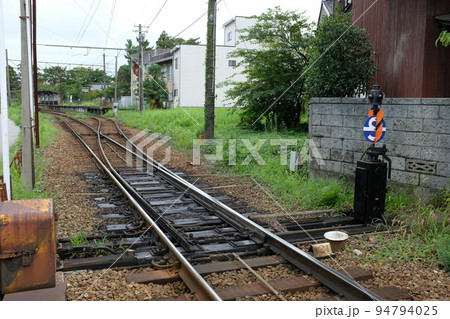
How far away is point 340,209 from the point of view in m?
7.16

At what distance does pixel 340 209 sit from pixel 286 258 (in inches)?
97.5

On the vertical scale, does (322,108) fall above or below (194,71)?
below

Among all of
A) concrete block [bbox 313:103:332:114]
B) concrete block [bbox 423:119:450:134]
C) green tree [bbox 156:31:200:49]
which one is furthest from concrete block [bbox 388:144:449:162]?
green tree [bbox 156:31:200:49]

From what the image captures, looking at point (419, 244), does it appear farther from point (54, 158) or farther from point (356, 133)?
point (54, 158)

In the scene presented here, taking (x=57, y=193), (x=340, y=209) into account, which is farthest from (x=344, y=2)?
(x=57, y=193)

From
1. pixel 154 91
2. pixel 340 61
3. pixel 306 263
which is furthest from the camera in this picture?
pixel 154 91

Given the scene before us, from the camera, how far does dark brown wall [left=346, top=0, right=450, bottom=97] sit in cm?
934

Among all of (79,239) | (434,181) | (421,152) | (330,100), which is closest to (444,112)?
(421,152)

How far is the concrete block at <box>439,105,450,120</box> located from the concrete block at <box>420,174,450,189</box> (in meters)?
0.91

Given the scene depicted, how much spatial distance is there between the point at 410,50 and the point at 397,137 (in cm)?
351

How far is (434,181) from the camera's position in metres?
6.59

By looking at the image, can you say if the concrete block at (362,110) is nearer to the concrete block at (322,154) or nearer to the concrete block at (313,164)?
the concrete block at (322,154)

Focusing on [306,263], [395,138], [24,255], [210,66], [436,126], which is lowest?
[306,263]

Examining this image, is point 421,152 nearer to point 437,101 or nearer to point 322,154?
point 437,101
